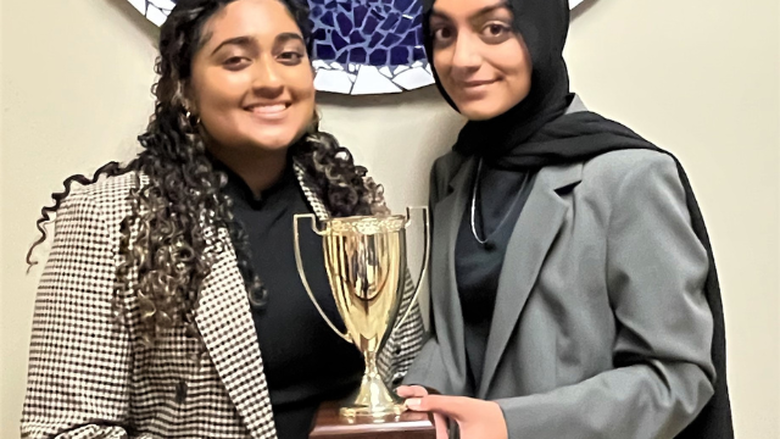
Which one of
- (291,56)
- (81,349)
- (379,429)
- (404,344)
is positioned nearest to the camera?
(379,429)

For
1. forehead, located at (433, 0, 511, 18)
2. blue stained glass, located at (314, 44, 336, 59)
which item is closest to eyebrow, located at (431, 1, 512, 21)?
forehead, located at (433, 0, 511, 18)

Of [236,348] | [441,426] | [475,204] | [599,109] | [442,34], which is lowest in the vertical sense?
[441,426]

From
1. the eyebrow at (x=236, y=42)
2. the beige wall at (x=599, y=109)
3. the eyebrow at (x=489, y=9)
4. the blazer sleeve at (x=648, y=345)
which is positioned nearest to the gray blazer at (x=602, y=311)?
the blazer sleeve at (x=648, y=345)

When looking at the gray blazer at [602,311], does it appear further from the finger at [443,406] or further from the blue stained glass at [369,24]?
the blue stained glass at [369,24]

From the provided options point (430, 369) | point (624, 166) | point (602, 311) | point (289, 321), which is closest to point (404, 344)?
point (430, 369)

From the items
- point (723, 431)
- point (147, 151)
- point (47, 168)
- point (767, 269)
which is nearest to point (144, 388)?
point (147, 151)

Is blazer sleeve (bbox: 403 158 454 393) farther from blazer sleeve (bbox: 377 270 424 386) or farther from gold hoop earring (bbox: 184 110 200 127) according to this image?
gold hoop earring (bbox: 184 110 200 127)

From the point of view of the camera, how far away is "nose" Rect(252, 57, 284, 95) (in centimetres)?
101

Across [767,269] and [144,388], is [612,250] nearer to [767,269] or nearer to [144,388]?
[767,269]

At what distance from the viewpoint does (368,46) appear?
1245 mm

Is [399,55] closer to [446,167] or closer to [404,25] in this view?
[404,25]

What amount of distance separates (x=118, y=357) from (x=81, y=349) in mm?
45

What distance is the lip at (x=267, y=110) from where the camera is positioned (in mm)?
1021

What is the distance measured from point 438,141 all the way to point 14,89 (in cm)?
69
